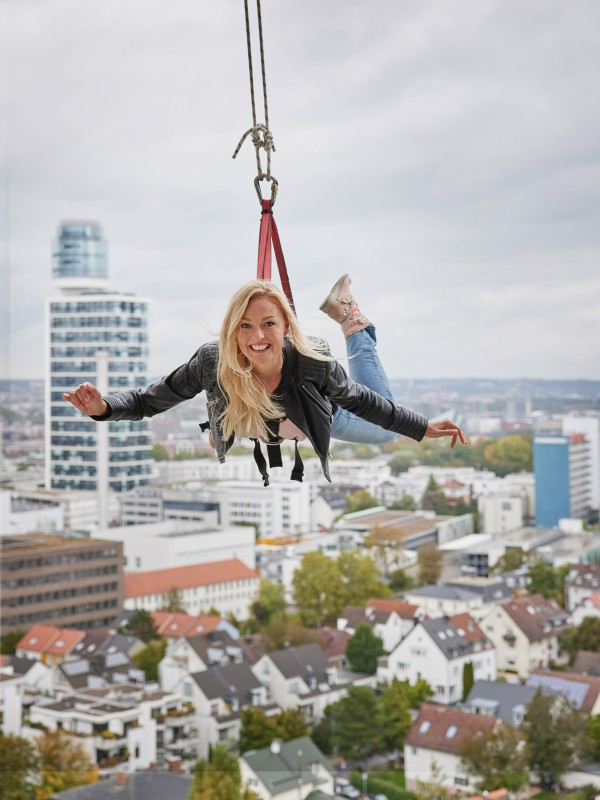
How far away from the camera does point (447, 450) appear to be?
1380 cm

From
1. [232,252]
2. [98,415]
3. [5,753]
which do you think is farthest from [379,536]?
[98,415]

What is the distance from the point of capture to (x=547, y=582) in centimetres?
1152

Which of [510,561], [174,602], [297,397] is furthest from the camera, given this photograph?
[510,561]

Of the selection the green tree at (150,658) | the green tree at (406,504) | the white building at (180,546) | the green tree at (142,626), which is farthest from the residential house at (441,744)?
the green tree at (406,504)

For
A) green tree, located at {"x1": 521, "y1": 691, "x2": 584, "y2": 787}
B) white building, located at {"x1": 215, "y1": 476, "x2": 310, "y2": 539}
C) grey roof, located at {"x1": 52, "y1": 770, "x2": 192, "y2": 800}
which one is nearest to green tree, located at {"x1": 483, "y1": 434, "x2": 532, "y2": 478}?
white building, located at {"x1": 215, "y1": 476, "x2": 310, "y2": 539}

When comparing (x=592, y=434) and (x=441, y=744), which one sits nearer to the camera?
(x=441, y=744)

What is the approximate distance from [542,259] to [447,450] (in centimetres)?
309

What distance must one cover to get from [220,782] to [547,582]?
5109 mm

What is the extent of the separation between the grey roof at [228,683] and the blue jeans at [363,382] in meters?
7.84

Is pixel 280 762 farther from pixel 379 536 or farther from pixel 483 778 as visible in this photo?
pixel 379 536

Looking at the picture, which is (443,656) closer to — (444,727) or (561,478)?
(444,727)

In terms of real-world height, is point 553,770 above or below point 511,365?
below

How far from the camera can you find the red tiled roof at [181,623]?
10.8 m

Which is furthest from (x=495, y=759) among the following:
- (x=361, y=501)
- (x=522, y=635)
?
(x=361, y=501)
